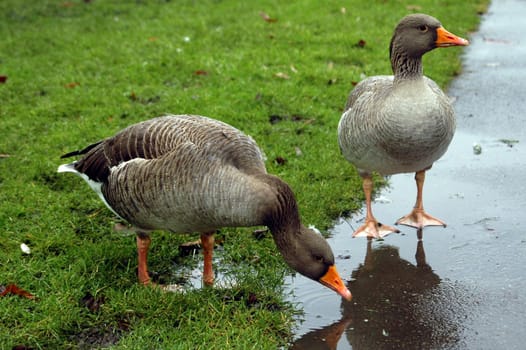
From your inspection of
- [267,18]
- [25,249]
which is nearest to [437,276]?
[25,249]

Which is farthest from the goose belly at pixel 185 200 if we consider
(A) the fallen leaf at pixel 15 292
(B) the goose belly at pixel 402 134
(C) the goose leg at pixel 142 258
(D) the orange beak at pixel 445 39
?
(D) the orange beak at pixel 445 39

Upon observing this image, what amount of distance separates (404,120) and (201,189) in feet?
Answer: 5.11

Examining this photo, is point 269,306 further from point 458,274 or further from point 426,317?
point 458,274

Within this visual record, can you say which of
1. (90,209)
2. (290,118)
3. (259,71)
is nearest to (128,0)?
(259,71)

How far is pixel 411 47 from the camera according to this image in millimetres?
4914

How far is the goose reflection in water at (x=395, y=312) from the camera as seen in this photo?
3928mm

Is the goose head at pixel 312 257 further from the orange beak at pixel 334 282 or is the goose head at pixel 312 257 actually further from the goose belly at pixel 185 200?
the goose belly at pixel 185 200

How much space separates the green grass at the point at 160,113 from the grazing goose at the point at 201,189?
41 cm

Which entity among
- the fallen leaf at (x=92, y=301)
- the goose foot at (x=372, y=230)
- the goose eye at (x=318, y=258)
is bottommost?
the goose foot at (x=372, y=230)

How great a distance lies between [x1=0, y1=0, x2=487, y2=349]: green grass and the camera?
4172mm

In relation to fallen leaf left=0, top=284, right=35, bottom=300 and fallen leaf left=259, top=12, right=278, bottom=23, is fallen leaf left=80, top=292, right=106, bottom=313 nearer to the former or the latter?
fallen leaf left=0, top=284, right=35, bottom=300

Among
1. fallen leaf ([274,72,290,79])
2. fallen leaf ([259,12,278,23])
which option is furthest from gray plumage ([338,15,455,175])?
fallen leaf ([259,12,278,23])

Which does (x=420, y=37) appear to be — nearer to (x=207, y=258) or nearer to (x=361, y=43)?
(x=207, y=258)

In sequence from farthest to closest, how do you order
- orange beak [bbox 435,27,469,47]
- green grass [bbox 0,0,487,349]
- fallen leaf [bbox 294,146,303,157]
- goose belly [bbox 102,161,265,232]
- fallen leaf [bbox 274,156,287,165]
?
fallen leaf [bbox 294,146,303,157] < fallen leaf [bbox 274,156,287,165] < orange beak [bbox 435,27,469,47] < green grass [bbox 0,0,487,349] < goose belly [bbox 102,161,265,232]
